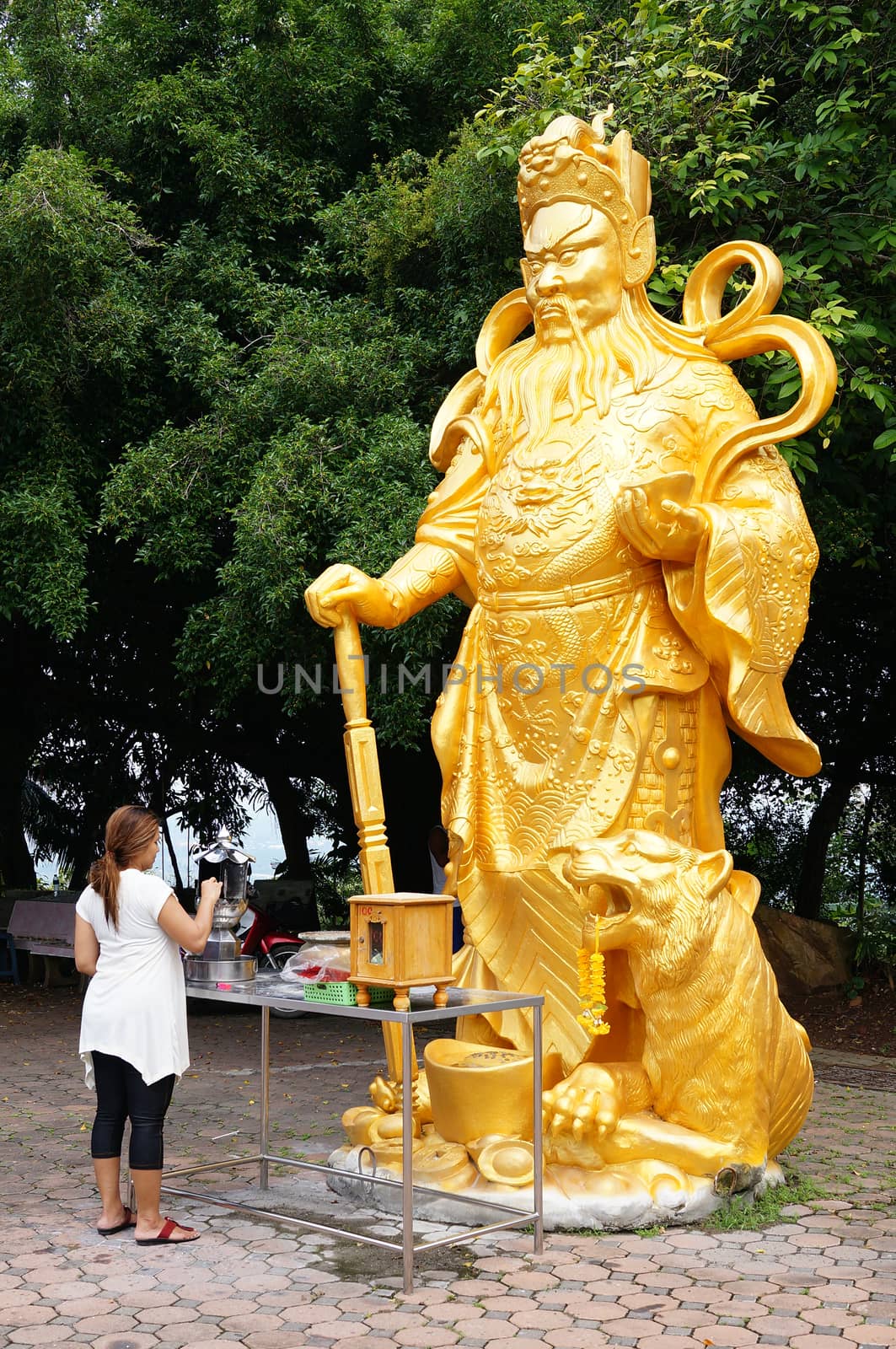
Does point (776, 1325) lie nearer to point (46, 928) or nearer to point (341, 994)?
point (341, 994)

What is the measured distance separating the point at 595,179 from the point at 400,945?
8.83 feet

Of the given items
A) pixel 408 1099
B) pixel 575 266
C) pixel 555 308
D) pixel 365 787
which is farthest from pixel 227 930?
pixel 575 266

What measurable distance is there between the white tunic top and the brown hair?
2cm

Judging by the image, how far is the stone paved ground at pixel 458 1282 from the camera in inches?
133

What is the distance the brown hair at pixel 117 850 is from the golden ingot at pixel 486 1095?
1.20 meters

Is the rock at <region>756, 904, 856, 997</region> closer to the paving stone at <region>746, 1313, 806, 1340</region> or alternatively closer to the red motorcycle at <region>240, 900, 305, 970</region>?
the red motorcycle at <region>240, 900, 305, 970</region>

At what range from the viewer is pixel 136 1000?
13.1 feet

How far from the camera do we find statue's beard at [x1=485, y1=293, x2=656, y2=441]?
189 inches

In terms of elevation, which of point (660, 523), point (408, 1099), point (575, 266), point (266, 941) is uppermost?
point (575, 266)

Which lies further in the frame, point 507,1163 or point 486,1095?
point 486,1095

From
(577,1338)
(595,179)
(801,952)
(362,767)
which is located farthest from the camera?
(801,952)

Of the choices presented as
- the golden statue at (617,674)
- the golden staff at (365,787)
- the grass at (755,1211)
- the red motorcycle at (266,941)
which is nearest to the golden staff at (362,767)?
the golden staff at (365,787)

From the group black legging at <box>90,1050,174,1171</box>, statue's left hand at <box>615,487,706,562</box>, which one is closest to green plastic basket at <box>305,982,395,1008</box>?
black legging at <box>90,1050,174,1171</box>

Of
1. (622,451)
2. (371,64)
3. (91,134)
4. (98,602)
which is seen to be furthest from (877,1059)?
(91,134)
